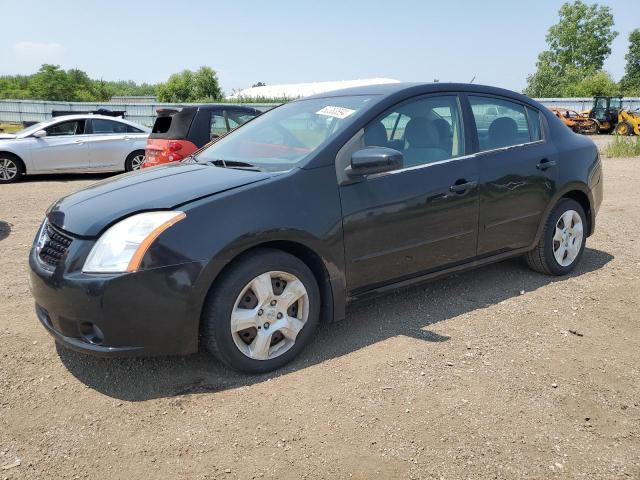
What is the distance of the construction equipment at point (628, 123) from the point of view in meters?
26.5

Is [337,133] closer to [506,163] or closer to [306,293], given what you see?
[306,293]

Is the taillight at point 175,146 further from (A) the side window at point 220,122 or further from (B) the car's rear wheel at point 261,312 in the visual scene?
(B) the car's rear wheel at point 261,312

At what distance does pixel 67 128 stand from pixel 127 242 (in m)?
10.4

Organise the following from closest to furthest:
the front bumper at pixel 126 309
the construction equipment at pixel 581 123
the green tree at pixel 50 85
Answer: the front bumper at pixel 126 309, the construction equipment at pixel 581 123, the green tree at pixel 50 85

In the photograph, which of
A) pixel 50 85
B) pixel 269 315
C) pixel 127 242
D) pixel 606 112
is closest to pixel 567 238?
pixel 269 315

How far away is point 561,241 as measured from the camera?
192 inches

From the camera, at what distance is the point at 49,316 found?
3090mm

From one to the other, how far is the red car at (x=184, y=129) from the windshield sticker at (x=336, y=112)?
171 inches

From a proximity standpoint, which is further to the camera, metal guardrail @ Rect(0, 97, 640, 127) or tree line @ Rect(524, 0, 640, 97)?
tree line @ Rect(524, 0, 640, 97)

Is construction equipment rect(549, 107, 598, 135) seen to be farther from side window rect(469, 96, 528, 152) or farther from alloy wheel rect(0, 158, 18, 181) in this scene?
side window rect(469, 96, 528, 152)

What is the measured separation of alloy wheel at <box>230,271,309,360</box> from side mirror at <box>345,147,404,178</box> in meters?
0.79

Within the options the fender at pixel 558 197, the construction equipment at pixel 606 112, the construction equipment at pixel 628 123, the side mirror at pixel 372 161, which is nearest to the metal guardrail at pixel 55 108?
the construction equipment at pixel 606 112

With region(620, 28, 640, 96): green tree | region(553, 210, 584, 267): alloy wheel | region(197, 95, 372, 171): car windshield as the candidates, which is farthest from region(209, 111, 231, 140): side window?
region(620, 28, 640, 96): green tree

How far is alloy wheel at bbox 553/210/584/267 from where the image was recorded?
4.86 metres
